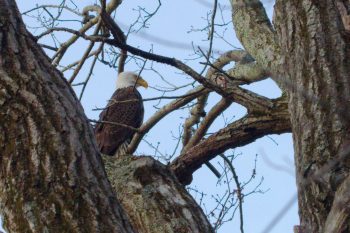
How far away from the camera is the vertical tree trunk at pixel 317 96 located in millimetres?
2865

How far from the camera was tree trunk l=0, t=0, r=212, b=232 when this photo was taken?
87.4 inches

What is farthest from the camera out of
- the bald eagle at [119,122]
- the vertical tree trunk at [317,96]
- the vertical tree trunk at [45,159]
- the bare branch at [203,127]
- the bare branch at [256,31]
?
the bald eagle at [119,122]

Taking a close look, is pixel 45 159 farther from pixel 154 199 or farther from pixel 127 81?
pixel 127 81

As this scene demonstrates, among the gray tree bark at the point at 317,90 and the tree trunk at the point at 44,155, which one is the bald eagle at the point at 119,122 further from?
the tree trunk at the point at 44,155

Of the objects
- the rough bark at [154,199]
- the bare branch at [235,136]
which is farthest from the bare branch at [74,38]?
the rough bark at [154,199]

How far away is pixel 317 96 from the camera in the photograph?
2.99 m

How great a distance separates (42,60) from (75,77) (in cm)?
253

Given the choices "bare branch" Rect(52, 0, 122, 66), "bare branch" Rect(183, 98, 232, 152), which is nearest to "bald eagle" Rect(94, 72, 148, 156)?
"bare branch" Rect(52, 0, 122, 66)

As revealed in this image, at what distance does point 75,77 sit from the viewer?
16.3 feet

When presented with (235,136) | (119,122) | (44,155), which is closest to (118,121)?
(119,122)

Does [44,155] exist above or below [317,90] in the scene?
below

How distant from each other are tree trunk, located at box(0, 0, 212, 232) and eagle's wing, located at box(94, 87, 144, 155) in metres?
5.67

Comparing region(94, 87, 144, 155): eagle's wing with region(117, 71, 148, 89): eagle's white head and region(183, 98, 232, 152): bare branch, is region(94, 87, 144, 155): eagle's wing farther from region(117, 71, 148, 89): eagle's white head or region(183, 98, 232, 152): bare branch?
region(183, 98, 232, 152): bare branch

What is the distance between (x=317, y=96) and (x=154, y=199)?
72cm
